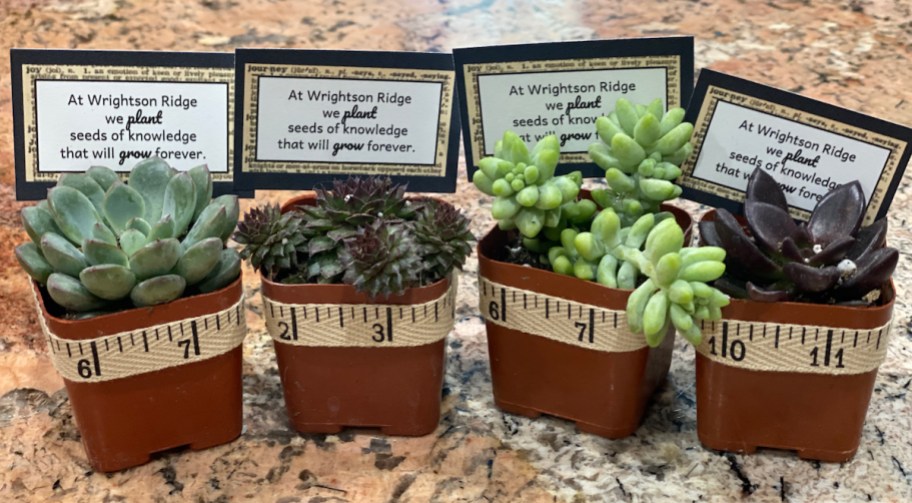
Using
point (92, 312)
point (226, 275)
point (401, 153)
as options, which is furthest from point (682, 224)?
point (92, 312)

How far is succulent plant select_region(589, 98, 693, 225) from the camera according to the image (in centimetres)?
102

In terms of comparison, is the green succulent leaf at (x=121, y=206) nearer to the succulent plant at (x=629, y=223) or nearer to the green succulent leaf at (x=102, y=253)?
the green succulent leaf at (x=102, y=253)

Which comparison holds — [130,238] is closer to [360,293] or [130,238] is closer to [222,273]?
[222,273]

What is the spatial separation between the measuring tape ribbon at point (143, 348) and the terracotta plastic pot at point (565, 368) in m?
0.29

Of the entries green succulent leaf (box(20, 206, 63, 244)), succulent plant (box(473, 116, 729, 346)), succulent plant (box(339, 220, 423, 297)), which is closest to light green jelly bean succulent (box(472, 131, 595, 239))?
succulent plant (box(473, 116, 729, 346))

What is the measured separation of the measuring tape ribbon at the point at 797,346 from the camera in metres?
0.96

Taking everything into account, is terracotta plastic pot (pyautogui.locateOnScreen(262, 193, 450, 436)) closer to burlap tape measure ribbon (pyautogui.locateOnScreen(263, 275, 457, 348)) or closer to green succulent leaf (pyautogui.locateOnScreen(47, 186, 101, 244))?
burlap tape measure ribbon (pyautogui.locateOnScreen(263, 275, 457, 348))

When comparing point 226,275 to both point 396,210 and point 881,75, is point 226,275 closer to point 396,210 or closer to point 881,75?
point 396,210

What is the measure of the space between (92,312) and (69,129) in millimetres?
279

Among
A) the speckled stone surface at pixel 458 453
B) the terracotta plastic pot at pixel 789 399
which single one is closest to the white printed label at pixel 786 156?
the terracotta plastic pot at pixel 789 399

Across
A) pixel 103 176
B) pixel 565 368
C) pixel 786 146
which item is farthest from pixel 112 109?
pixel 786 146

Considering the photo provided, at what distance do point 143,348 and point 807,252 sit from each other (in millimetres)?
686

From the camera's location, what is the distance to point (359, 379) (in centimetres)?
106

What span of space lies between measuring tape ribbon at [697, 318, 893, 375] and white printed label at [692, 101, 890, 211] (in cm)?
19
